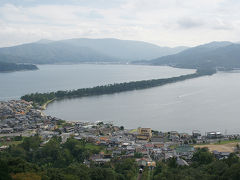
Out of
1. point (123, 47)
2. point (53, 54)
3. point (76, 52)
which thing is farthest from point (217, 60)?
point (123, 47)

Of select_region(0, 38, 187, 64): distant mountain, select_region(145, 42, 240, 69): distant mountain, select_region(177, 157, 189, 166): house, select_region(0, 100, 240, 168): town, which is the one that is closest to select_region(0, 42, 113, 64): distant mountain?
select_region(0, 38, 187, 64): distant mountain

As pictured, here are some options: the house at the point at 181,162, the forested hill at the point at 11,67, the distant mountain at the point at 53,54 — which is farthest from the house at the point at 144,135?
the distant mountain at the point at 53,54

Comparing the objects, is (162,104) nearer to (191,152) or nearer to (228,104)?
(228,104)

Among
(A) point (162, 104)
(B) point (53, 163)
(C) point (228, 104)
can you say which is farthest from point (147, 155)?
(C) point (228, 104)

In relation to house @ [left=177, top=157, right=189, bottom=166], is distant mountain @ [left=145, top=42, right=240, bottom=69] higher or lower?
higher

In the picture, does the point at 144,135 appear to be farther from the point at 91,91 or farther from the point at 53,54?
the point at 53,54

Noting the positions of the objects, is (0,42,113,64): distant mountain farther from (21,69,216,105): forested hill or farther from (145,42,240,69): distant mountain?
(21,69,216,105): forested hill

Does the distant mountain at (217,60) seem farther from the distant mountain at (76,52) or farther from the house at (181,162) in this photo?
the house at (181,162)
